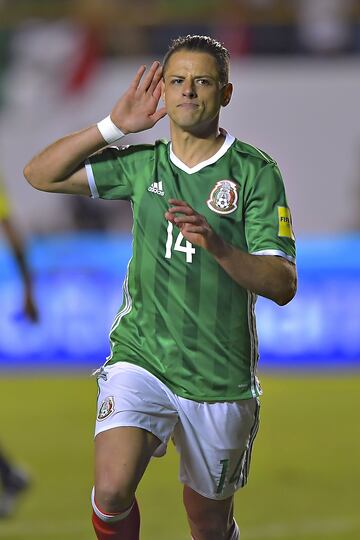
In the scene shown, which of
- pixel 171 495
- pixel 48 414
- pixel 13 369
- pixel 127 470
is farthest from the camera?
pixel 13 369

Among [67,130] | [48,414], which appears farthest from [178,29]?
[48,414]

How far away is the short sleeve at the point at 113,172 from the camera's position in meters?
4.09

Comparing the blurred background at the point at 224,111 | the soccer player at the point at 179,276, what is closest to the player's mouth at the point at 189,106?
the soccer player at the point at 179,276

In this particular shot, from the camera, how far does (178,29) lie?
43.1ft

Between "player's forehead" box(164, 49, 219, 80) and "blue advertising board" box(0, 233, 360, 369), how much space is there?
6.24m

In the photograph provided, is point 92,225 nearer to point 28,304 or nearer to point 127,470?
point 28,304

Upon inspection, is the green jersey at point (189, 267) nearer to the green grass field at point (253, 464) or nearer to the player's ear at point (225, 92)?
the player's ear at point (225, 92)

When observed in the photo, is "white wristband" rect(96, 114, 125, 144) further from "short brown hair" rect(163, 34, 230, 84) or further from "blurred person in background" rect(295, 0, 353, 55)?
"blurred person in background" rect(295, 0, 353, 55)

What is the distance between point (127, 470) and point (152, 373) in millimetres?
409

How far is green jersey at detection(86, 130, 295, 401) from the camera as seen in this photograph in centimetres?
394

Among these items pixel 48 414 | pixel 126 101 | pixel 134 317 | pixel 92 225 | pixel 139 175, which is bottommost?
pixel 48 414

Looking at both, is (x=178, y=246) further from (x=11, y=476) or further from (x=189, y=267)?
(x=11, y=476)

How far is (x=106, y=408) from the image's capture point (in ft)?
13.0

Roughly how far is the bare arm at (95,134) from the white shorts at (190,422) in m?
0.71
